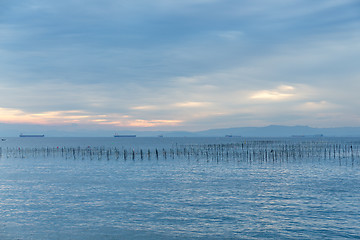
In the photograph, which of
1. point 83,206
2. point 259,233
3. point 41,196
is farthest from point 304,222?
point 41,196

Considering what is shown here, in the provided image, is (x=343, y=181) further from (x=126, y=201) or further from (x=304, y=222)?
(x=126, y=201)

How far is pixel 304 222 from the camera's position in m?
26.6

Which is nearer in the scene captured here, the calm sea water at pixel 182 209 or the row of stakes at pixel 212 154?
the calm sea water at pixel 182 209

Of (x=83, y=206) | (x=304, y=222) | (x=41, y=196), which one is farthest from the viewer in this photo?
(x=41, y=196)

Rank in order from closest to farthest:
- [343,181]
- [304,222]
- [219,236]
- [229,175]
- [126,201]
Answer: [219,236] < [304,222] < [126,201] < [343,181] < [229,175]

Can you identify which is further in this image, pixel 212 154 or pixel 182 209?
pixel 212 154

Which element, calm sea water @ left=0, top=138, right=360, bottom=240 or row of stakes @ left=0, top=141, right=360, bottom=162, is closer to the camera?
calm sea water @ left=0, top=138, right=360, bottom=240

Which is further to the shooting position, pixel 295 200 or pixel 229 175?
pixel 229 175

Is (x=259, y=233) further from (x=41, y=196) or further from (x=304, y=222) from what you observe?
(x=41, y=196)

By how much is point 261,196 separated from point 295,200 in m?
3.69

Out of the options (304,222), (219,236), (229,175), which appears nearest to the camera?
(219,236)

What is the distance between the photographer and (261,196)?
36938mm

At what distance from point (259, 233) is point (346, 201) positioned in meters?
14.7

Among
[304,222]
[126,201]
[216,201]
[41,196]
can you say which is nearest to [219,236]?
[304,222]
